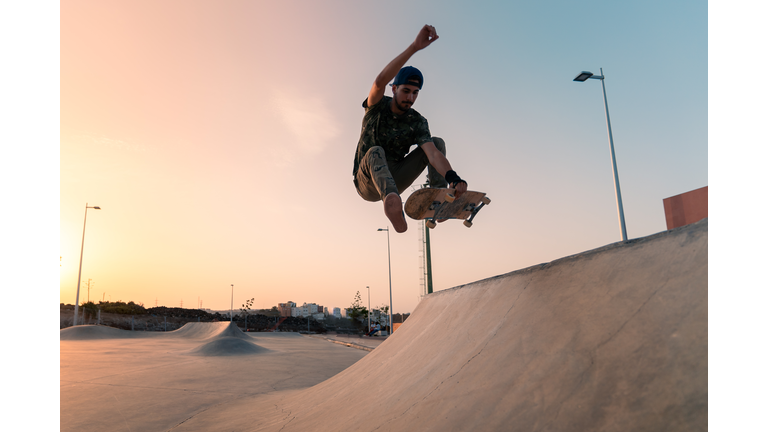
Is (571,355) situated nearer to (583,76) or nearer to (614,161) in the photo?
(614,161)

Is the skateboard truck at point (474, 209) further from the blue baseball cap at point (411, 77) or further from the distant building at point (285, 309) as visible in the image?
the distant building at point (285, 309)

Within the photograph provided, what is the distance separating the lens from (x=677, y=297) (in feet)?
5.08

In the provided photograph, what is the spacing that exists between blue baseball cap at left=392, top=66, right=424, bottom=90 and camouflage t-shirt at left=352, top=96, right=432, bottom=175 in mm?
271

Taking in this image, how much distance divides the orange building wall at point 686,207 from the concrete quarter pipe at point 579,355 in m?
12.3

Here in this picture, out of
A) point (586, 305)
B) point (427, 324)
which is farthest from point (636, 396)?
point (427, 324)

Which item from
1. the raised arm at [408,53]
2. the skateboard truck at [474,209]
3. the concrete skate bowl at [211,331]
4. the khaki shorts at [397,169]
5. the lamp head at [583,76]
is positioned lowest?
the concrete skate bowl at [211,331]

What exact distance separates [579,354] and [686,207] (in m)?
14.3

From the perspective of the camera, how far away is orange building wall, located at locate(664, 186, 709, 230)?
1186 centimetres

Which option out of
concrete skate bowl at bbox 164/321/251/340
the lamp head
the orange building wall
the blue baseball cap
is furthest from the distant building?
the blue baseball cap

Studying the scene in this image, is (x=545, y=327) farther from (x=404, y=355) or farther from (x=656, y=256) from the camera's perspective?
(x=404, y=355)

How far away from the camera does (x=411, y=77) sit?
3.67 metres

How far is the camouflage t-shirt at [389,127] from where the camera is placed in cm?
385

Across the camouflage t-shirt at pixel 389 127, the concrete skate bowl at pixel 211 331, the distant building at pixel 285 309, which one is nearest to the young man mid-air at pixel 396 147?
the camouflage t-shirt at pixel 389 127

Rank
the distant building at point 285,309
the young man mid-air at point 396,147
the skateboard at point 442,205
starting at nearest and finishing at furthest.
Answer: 1. the young man mid-air at point 396,147
2. the skateboard at point 442,205
3. the distant building at point 285,309
